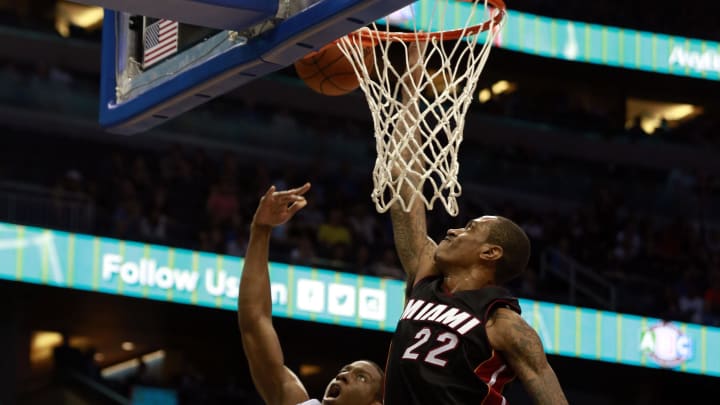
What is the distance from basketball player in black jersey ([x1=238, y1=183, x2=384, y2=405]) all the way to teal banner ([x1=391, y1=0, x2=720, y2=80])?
12731mm

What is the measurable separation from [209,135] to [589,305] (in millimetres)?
5180

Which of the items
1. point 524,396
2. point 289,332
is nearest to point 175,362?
point 289,332

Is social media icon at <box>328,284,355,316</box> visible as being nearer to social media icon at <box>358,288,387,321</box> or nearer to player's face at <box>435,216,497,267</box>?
social media icon at <box>358,288,387,321</box>

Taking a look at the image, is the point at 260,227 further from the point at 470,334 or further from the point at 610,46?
the point at 610,46

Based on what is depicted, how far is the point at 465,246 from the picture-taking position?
4.46m

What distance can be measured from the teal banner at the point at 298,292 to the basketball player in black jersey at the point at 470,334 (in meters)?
8.90

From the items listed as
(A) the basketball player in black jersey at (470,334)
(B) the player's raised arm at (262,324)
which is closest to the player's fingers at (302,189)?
(B) the player's raised arm at (262,324)

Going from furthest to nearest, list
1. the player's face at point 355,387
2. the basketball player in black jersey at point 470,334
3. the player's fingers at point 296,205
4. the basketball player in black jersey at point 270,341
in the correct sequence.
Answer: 1. the player's face at point 355,387
2. the basketball player in black jersey at point 270,341
3. the player's fingers at point 296,205
4. the basketball player in black jersey at point 470,334

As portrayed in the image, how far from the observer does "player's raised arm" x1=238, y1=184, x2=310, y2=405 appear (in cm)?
500

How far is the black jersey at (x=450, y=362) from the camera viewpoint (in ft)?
13.9

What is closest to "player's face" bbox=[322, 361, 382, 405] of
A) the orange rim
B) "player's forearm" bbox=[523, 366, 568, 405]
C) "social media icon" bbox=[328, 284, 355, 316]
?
"player's forearm" bbox=[523, 366, 568, 405]

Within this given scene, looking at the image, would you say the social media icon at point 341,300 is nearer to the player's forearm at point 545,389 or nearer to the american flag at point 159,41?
the american flag at point 159,41

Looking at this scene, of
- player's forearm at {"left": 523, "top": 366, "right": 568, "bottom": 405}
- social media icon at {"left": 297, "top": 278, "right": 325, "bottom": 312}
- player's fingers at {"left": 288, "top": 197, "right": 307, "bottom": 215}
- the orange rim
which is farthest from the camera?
social media icon at {"left": 297, "top": 278, "right": 325, "bottom": 312}

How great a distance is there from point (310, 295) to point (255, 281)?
28.7ft
